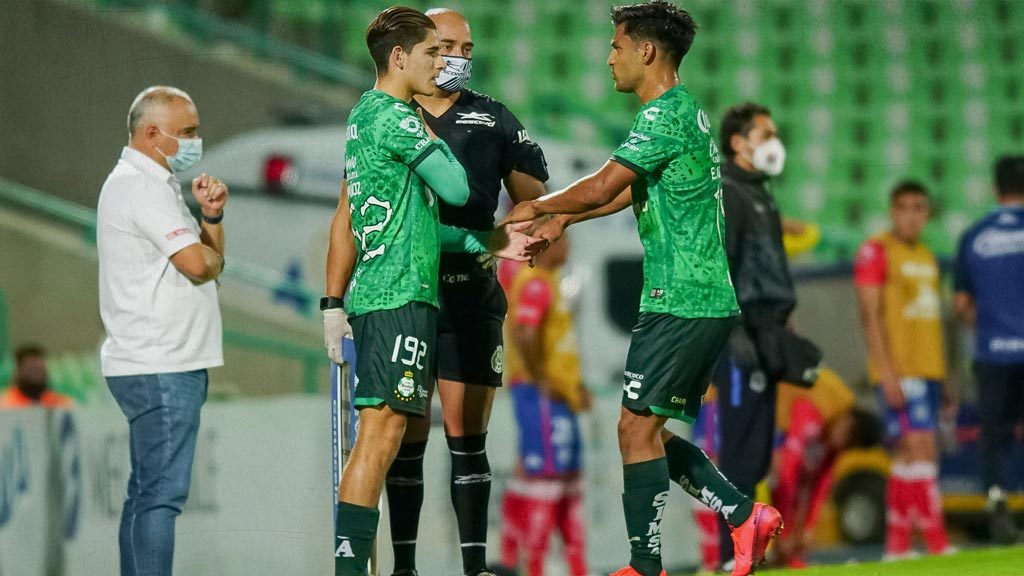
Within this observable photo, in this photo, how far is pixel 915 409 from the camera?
8055mm

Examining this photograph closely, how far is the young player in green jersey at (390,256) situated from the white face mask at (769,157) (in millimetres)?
2022

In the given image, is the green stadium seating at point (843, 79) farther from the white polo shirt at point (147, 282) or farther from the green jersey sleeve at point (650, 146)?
the green jersey sleeve at point (650, 146)

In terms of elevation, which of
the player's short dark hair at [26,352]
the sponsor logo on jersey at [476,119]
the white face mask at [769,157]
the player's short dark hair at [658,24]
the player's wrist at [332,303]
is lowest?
the player's wrist at [332,303]

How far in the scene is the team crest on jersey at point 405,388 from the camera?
4602 mm

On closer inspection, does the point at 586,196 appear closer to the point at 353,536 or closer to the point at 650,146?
the point at 650,146

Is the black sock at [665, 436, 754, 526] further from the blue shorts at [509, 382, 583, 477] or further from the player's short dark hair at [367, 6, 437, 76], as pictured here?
the blue shorts at [509, 382, 583, 477]

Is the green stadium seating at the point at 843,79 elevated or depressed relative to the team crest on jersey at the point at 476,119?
elevated

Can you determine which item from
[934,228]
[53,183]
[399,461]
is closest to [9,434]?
[53,183]

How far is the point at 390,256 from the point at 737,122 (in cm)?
225

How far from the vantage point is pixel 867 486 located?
1005cm

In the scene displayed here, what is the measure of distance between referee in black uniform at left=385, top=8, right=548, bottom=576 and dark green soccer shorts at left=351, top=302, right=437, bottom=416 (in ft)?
1.57

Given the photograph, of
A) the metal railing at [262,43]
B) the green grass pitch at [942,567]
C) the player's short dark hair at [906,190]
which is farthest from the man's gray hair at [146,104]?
the player's short dark hair at [906,190]

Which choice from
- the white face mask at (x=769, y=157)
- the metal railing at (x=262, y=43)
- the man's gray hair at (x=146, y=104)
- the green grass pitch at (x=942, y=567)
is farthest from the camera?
the metal railing at (x=262, y=43)

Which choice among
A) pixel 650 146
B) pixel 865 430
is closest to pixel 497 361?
pixel 650 146
